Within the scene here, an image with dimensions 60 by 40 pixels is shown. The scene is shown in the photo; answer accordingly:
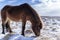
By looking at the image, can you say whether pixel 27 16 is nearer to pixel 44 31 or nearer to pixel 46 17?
pixel 44 31

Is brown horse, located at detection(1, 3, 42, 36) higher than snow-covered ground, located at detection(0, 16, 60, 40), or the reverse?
A: brown horse, located at detection(1, 3, 42, 36)

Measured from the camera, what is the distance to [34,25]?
2312 mm

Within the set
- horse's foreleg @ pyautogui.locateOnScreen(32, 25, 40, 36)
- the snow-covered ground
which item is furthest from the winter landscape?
horse's foreleg @ pyautogui.locateOnScreen(32, 25, 40, 36)

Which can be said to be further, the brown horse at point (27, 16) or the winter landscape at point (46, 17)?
the winter landscape at point (46, 17)

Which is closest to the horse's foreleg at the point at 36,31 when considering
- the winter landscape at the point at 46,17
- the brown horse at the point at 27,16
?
the brown horse at the point at 27,16

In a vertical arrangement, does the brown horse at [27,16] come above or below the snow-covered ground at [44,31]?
above

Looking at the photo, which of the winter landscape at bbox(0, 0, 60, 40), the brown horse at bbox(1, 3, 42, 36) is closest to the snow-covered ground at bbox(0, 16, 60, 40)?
the winter landscape at bbox(0, 0, 60, 40)

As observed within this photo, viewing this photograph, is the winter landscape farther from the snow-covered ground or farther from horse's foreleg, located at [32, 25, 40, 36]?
horse's foreleg, located at [32, 25, 40, 36]

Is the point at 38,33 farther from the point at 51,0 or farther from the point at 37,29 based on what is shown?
the point at 51,0

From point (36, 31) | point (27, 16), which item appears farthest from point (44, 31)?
point (27, 16)

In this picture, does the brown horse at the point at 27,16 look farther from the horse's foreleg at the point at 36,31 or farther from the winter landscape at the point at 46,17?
the winter landscape at the point at 46,17

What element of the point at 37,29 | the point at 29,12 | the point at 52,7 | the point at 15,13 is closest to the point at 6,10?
the point at 15,13

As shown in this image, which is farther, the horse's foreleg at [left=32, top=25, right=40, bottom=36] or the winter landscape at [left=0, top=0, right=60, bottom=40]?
the winter landscape at [left=0, top=0, right=60, bottom=40]

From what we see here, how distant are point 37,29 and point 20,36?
265mm
